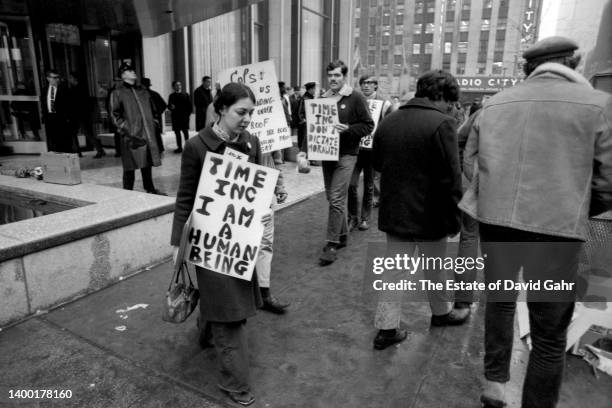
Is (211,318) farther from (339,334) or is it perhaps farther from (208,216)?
(339,334)

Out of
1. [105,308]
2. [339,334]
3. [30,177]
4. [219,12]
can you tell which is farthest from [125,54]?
[339,334]

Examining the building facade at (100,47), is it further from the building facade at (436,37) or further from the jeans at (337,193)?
the building facade at (436,37)

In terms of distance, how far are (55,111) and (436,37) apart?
95499 millimetres

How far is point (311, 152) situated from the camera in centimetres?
479

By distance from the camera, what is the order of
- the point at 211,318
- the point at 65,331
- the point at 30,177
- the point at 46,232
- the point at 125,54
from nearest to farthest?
the point at 211,318, the point at 65,331, the point at 46,232, the point at 30,177, the point at 125,54

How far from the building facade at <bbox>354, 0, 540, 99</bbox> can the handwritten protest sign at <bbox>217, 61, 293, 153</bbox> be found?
8458 cm

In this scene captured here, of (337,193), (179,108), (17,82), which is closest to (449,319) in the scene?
(337,193)

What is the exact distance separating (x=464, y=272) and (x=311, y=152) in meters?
2.05

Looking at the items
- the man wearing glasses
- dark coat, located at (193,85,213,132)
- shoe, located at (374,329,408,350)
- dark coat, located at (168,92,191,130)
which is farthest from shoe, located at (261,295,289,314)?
dark coat, located at (168,92,191,130)

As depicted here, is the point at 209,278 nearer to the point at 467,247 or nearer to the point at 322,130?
the point at 467,247

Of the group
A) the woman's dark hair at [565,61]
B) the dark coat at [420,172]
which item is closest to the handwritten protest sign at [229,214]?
the dark coat at [420,172]

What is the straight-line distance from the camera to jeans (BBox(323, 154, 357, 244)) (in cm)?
466

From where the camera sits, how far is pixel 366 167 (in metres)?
5.79

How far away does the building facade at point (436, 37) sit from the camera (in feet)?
282
